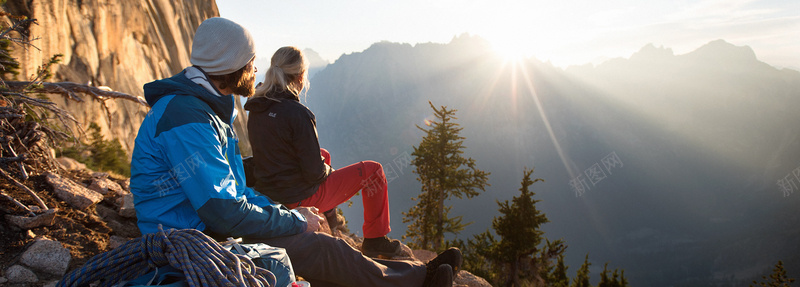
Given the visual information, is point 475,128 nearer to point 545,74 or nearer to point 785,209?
point 545,74

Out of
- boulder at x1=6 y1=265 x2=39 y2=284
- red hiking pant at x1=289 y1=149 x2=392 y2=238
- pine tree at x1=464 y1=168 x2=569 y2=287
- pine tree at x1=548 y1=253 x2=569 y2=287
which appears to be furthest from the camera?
pine tree at x1=548 y1=253 x2=569 y2=287

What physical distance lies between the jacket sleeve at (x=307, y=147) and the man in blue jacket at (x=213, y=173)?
82 cm

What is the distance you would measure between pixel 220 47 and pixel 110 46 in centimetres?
1741

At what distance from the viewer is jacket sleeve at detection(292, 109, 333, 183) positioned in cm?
354

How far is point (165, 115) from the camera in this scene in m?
2.19

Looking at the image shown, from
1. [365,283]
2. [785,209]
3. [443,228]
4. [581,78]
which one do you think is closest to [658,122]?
[581,78]

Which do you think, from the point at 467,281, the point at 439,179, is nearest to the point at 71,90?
the point at 467,281

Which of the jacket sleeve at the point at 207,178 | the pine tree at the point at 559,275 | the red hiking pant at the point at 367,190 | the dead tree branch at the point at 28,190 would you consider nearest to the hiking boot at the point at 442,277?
the red hiking pant at the point at 367,190

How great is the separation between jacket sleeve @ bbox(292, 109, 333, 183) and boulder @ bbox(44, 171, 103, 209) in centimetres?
221

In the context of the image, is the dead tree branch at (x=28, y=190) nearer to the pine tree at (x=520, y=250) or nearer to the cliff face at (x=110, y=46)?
the cliff face at (x=110, y=46)

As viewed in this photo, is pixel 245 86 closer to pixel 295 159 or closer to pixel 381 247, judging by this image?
pixel 295 159

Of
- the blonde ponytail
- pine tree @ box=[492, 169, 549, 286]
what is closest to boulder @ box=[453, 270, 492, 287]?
the blonde ponytail

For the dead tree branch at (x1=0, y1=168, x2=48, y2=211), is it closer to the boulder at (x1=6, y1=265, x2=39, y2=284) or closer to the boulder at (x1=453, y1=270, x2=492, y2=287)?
the boulder at (x1=6, y1=265, x2=39, y2=284)

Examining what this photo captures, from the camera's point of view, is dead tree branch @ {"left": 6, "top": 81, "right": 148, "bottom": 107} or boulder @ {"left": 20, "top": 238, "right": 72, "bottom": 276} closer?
boulder @ {"left": 20, "top": 238, "right": 72, "bottom": 276}
